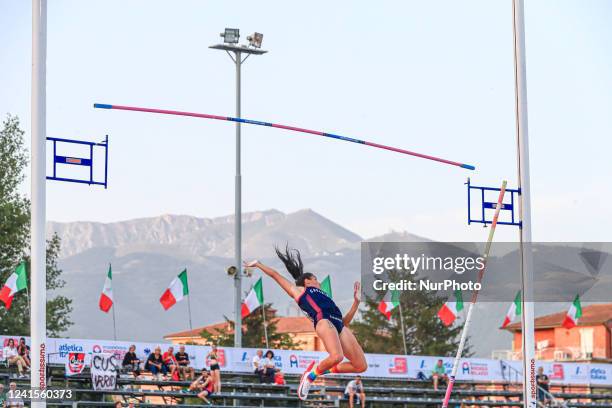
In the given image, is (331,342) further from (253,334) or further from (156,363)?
(253,334)

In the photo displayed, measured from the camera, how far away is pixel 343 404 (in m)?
21.0

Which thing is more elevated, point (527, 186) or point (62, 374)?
point (527, 186)

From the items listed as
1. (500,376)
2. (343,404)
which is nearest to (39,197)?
(343,404)

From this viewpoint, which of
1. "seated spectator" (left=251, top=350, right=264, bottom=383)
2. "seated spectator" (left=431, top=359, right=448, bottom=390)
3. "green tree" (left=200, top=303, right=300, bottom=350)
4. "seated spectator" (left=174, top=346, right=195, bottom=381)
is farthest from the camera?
"green tree" (left=200, top=303, right=300, bottom=350)

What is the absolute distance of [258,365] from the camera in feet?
71.5

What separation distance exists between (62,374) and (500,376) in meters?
11.2

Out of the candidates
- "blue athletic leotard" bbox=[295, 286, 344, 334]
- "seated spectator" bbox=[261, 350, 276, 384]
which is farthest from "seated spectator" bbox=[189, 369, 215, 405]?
"blue athletic leotard" bbox=[295, 286, 344, 334]

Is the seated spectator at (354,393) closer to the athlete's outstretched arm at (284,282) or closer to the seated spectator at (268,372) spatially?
the seated spectator at (268,372)

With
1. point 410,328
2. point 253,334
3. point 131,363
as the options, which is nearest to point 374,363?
point 131,363

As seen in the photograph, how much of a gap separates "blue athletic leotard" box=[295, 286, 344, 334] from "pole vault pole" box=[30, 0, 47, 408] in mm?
2576

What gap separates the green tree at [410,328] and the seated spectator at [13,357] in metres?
37.5

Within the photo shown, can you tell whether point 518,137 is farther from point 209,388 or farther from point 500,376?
point 500,376

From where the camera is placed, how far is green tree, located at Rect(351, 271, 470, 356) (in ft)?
185

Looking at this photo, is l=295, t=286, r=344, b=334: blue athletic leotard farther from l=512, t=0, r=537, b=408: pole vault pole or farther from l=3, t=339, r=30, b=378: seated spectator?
l=3, t=339, r=30, b=378: seated spectator
